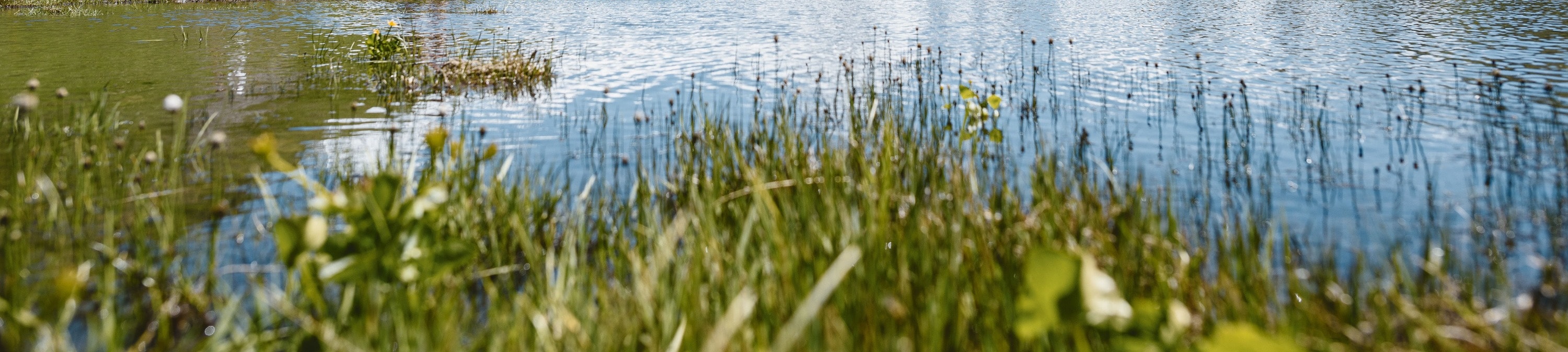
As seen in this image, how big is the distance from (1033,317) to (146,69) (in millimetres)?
13821

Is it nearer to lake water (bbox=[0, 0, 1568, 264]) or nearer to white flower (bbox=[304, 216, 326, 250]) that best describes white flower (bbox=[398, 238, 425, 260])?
white flower (bbox=[304, 216, 326, 250])

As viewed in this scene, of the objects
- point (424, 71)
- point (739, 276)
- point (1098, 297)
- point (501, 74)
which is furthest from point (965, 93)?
point (424, 71)

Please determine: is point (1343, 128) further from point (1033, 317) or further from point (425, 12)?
point (425, 12)

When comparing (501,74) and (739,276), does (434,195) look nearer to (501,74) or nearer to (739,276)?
(739,276)

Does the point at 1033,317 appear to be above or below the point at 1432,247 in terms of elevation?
above

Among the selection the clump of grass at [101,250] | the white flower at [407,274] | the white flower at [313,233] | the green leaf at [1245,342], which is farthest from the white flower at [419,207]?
the green leaf at [1245,342]

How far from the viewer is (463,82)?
37.4 feet

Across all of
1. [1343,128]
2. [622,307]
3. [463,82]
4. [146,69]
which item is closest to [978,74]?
[1343,128]

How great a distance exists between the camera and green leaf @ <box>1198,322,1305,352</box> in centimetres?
203

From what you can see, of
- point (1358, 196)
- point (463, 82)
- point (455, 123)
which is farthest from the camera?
point (463, 82)

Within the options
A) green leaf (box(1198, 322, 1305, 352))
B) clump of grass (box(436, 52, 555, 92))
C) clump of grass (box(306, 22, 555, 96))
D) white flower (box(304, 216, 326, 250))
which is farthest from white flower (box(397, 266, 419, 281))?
clump of grass (box(436, 52, 555, 92))

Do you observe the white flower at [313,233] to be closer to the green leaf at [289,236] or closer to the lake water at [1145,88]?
the green leaf at [289,236]

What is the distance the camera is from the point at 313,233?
3.08 m

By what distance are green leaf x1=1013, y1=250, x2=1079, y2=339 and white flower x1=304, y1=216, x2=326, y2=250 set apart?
214 cm
